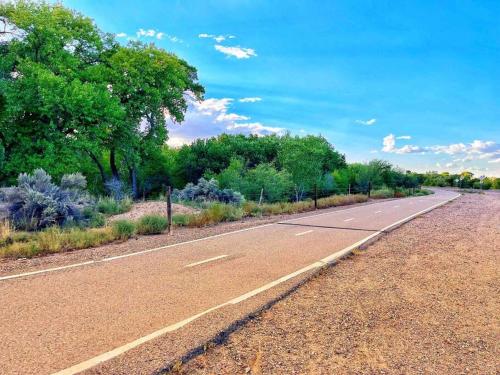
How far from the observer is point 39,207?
12992 millimetres

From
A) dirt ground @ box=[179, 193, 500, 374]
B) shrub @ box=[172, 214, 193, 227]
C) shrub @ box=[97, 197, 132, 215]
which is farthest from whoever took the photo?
shrub @ box=[97, 197, 132, 215]

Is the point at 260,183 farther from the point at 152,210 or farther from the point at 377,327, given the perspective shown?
the point at 377,327

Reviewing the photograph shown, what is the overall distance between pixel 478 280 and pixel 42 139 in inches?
Answer: 1071

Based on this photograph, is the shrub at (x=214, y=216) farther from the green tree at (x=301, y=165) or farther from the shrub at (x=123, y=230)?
the green tree at (x=301, y=165)

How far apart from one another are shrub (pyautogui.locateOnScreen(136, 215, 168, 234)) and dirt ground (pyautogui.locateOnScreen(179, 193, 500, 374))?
7278 millimetres

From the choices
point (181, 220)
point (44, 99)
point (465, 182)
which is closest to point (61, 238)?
point (181, 220)

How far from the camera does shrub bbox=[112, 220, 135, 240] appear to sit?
36.5 feet

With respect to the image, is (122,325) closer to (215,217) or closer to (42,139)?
(215,217)

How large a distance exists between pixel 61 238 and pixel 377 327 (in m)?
8.65

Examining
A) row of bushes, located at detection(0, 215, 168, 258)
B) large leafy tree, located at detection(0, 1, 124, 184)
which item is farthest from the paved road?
large leafy tree, located at detection(0, 1, 124, 184)

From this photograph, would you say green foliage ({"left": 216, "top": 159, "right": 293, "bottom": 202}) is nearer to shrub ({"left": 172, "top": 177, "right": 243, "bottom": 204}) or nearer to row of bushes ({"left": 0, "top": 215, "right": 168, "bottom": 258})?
shrub ({"left": 172, "top": 177, "right": 243, "bottom": 204})

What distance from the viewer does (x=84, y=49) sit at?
99.8 feet

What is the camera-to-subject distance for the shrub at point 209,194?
76.5 feet

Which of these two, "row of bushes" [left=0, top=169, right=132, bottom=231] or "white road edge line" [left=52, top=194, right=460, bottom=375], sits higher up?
"row of bushes" [left=0, top=169, right=132, bottom=231]
